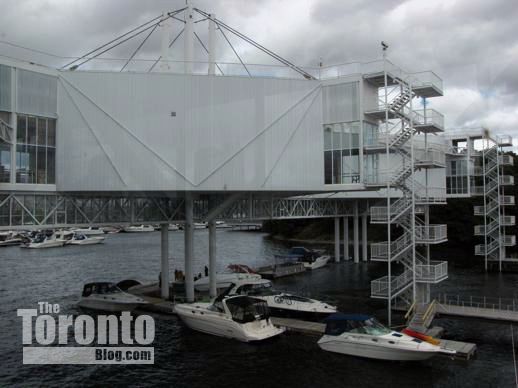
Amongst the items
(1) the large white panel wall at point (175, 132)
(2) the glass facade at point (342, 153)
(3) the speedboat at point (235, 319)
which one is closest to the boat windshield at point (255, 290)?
(3) the speedboat at point (235, 319)

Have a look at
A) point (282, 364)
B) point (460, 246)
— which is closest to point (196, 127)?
point (282, 364)

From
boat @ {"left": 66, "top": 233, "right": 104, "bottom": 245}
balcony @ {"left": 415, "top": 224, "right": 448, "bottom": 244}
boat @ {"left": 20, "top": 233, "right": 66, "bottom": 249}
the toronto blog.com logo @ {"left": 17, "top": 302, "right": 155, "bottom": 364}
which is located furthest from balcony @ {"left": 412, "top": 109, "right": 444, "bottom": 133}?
boat @ {"left": 66, "top": 233, "right": 104, "bottom": 245}

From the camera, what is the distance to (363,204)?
238ft

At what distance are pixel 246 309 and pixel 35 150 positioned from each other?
56.2ft

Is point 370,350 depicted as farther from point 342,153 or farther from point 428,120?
point 428,120

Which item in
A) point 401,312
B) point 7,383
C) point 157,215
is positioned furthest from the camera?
point 157,215

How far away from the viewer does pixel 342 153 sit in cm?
3809

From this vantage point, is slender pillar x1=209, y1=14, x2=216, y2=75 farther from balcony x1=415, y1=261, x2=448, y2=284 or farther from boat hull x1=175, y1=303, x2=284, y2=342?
balcony x1=415, y1=261, x2=448, y2=284

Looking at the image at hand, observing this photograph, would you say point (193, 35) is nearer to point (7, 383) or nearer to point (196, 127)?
point (196, 127)

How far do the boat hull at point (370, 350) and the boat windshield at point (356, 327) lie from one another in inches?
19.3

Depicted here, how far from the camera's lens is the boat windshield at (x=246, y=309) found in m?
30.3

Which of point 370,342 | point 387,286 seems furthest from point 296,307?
point 370,342

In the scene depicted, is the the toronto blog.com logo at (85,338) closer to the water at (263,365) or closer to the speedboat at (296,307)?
the water at (263,365)

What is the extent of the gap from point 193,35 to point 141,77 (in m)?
5.98
